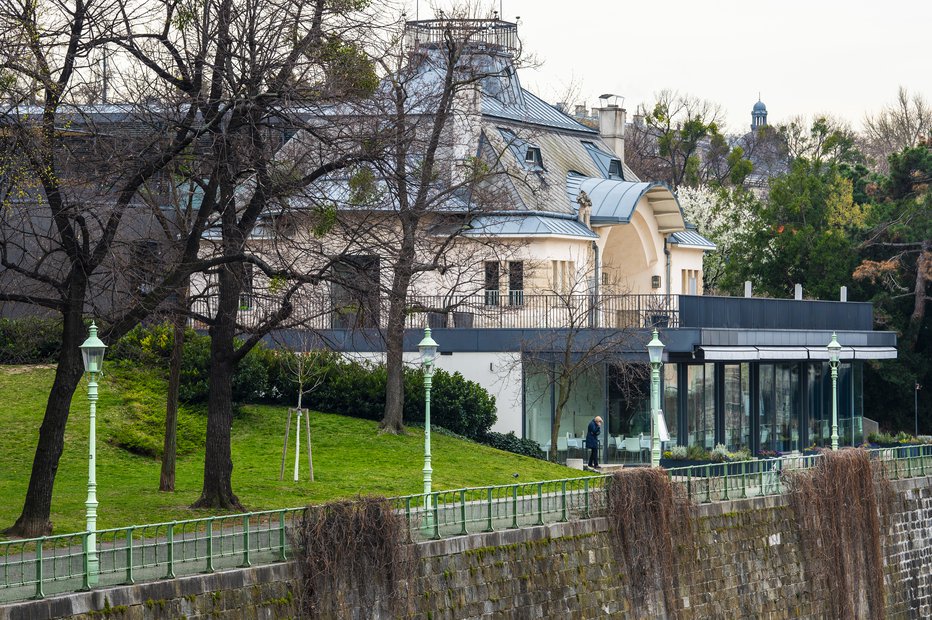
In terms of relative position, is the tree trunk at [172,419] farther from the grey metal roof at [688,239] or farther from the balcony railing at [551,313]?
the grey metal roof at [688,239]

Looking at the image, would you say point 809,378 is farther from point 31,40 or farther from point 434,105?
point 31,40

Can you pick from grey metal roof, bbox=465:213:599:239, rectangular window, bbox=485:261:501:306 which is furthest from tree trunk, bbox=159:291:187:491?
grey metal roof, bbox=465:213:599:239

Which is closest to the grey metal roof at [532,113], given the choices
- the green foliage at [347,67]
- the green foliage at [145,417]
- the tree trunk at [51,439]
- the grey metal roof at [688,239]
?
the grey metal roof at [688,239]

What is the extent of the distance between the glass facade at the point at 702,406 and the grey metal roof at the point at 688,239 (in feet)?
18.8

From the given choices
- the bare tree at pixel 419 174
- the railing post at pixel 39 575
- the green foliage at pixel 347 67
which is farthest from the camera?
the bare tree at pixel 419 174

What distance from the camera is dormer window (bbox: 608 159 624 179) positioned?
4847cm

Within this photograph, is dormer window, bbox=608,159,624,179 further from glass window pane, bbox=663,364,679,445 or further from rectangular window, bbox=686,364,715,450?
glass window pane, bbox=663,364,679,445

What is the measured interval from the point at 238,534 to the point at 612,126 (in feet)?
120

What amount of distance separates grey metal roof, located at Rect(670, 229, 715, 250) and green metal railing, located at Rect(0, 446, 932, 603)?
20808mm

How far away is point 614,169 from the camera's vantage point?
4884 cm

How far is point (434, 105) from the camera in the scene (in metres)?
32.3

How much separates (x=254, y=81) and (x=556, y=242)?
20684 mm

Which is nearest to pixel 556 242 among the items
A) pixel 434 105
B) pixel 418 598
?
pixel 434 105

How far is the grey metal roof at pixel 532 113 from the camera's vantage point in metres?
43.6
